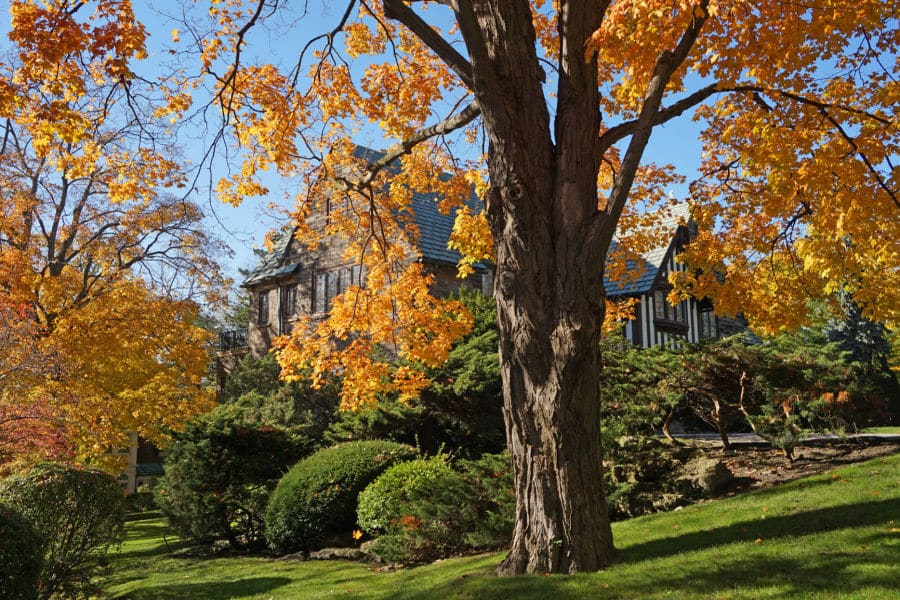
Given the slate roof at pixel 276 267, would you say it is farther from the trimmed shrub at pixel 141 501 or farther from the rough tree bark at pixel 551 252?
the rough tree bark at pixel 551 252

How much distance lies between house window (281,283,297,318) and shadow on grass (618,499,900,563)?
71.0 ft

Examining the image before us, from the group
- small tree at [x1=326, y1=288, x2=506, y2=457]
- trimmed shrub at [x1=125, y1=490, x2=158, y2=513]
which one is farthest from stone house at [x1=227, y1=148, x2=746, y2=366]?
small tree at [x1=326, y1=288, x2=506, y2=457]

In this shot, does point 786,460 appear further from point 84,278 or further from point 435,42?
point 84,278

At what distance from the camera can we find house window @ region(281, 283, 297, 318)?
1073 inches

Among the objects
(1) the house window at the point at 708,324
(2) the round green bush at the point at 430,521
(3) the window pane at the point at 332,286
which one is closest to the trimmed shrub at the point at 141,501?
(3) the window pane at the point at 332,286

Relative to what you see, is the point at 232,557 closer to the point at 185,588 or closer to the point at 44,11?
the point at 185,588

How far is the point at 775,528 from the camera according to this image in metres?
7.05

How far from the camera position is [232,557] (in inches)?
498

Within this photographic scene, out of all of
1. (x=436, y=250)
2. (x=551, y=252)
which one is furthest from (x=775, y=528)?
(x=436, y=250)

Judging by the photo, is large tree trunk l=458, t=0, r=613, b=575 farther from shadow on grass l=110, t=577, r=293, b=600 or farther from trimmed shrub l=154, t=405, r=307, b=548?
trimmed shrub l=154, t=405, r=307, b=548

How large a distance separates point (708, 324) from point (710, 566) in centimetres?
2434

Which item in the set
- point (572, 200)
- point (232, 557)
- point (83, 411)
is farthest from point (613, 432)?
point (83, 411)

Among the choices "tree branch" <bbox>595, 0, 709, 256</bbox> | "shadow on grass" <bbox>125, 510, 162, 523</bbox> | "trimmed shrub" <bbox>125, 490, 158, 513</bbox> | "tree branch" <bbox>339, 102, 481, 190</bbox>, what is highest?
"tree branch" <bbox>339, 102, 481, 190</bbox>

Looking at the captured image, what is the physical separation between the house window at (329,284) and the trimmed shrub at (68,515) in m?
16.2
